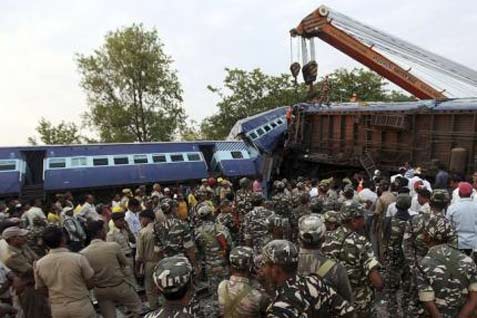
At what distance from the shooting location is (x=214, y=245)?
19.1ft

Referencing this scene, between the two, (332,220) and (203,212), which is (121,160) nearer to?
(203,212)

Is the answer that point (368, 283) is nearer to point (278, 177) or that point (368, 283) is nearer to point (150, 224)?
point (150, 224)

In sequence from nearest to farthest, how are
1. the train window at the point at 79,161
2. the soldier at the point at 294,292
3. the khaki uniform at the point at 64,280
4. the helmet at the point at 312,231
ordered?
the soldier at the point at 294,292, the helmet at the point at 312,231, the khaki uniform at the point at 64,280, the train window at the point at 79,161

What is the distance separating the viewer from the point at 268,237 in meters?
5.52

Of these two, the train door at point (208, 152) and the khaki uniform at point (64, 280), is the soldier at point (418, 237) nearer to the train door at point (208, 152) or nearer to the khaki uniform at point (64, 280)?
the khaki uniform at point (64, 280)

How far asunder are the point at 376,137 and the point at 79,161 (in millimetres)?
10212

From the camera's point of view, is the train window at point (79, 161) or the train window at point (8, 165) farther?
the train window at point (79, 161)

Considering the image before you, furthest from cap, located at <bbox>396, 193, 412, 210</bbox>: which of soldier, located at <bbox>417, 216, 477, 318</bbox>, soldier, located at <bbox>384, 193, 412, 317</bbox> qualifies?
soldier, located at <bbox>417, 216, 477, 318</bbox>

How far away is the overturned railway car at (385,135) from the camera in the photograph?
1205 cm

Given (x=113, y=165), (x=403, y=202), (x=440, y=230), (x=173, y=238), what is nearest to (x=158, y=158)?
(x=113, y=165)

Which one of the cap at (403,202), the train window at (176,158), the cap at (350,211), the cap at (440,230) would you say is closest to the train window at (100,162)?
the train window at (176,158)

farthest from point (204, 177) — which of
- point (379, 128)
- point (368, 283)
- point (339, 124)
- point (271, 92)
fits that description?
point (271, 92)

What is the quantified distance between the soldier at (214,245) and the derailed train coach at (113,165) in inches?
389

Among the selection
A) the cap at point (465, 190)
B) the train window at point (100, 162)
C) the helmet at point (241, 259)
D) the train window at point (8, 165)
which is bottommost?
the helmet at point (241, 259)
